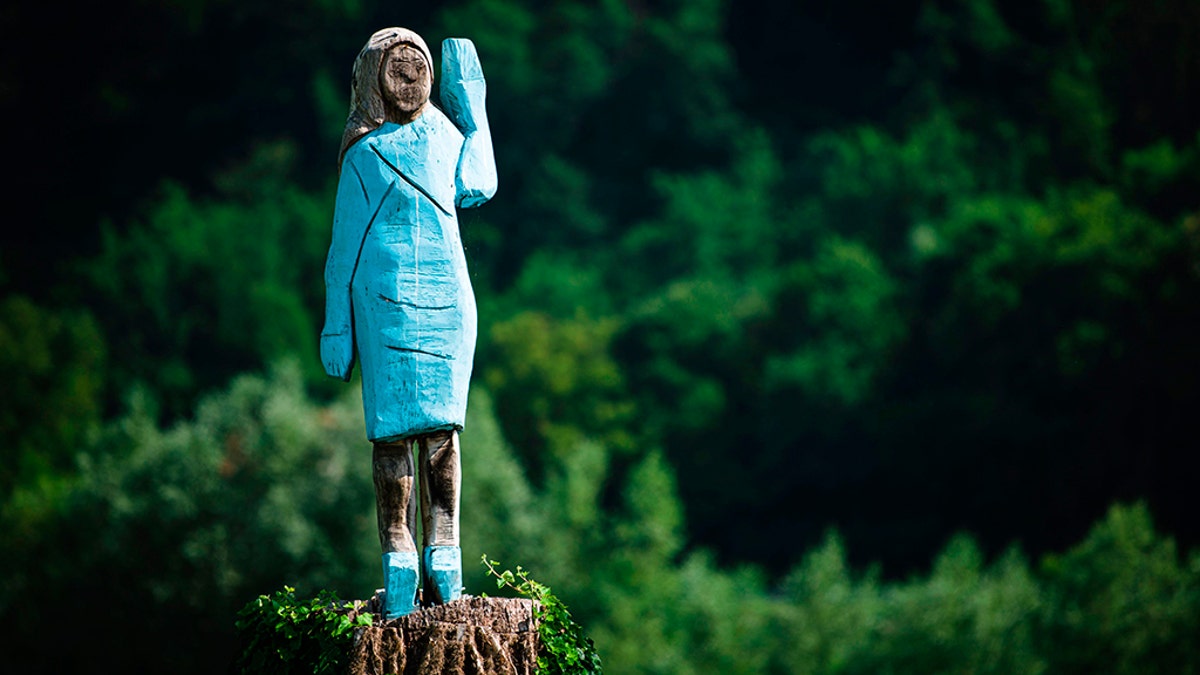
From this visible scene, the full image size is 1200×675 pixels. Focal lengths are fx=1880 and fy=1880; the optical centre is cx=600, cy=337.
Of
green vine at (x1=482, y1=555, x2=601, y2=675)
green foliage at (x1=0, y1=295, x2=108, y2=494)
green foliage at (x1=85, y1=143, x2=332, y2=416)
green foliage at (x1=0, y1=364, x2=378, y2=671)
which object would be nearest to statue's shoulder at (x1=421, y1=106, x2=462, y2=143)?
green vine at (x1=482, y1=555, x2=601, y2=675)

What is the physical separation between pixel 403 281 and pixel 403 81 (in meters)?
1.16

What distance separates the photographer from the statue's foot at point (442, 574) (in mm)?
10305

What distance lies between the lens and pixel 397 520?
409 inches

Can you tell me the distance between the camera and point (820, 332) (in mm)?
54031

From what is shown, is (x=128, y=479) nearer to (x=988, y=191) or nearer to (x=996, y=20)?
(x=988, y=191)

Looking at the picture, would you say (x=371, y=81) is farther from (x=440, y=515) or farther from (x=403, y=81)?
(x=440, y=515)

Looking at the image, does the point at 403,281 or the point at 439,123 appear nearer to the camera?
the point at 403,281

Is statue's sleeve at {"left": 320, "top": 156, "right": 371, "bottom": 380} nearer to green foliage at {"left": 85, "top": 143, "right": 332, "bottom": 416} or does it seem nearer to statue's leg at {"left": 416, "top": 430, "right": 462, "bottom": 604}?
statue's leg at {"left": 416, "top": 430, "right": 462, "bottom": 604}

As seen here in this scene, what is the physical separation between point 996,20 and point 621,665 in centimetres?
3579

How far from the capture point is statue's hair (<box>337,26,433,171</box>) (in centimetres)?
1056

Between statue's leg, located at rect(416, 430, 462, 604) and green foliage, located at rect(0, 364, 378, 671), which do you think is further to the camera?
green foliage, located at rect(0, 364, 378, 671)

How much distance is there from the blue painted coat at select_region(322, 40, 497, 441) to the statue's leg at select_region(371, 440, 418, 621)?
148 millimetres

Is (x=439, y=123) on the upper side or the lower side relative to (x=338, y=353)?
upper

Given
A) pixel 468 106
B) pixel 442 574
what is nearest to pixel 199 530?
pixel 468 106
